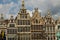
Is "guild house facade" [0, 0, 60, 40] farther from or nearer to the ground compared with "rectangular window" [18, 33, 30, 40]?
farther from the ground

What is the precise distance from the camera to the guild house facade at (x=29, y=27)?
44750 millimetres

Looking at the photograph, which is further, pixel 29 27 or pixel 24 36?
pixel 24 36

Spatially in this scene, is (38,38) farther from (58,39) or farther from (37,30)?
(58,39)

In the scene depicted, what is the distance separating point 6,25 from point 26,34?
5216mm

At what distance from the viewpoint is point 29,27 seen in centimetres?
4478

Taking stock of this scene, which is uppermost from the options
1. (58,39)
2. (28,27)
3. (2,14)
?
(2,14)

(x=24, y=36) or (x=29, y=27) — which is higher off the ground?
(x=29, y=27)

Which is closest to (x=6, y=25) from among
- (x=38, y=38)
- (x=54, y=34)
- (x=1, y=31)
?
(x=1, y=31)

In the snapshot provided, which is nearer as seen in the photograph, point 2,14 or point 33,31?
point 33,31

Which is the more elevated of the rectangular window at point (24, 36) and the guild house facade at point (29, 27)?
the guild house facade at point (29, 27)

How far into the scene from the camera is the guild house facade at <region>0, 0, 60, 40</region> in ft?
147

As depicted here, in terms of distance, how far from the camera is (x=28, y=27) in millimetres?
44844

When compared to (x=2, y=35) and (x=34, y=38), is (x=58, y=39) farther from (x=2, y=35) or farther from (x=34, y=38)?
(x=2, y=35)

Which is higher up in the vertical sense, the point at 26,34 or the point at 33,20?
the point at 33,20
